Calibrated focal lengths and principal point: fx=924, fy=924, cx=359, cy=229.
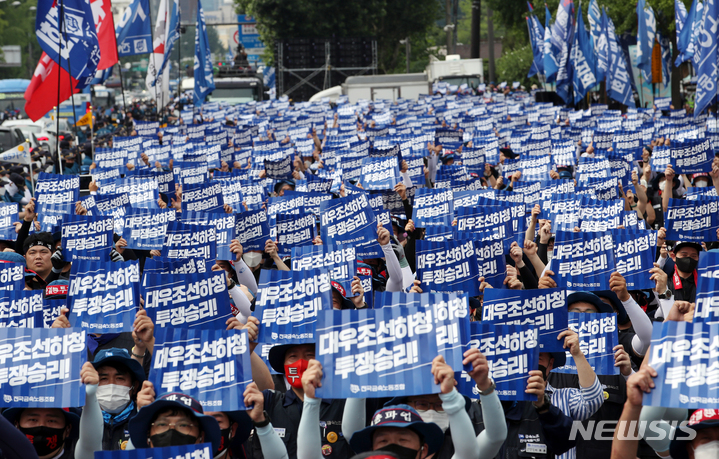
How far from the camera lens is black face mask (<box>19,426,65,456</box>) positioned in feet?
16.4

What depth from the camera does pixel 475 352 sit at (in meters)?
4.46

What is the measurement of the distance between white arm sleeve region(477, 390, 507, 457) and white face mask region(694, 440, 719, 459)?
900 millimetres

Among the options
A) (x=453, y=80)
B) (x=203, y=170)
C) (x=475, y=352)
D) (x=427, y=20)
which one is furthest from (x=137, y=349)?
(x=427, y=20)

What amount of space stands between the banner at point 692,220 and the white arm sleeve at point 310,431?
5.82 m

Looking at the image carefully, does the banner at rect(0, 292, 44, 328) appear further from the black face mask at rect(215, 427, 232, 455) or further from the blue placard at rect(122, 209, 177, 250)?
the blue placard at rect(122, 209, 177, 250)

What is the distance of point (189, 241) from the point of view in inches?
355

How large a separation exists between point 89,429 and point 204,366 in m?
0.67

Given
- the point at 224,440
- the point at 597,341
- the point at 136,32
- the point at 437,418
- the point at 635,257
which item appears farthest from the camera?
the point at 136,32

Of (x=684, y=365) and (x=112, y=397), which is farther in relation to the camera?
(x=112, y=397)

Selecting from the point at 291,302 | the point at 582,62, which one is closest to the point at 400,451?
the point at 291,302

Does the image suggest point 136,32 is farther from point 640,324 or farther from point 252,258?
point 640,324

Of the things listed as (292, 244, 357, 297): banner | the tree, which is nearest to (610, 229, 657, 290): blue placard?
(292, 244, 357, 297): banner

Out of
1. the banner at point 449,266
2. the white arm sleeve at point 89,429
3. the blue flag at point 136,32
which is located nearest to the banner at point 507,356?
the white arm sleeve at point 89,429

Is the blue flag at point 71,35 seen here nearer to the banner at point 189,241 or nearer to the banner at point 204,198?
the banner at point 204,198
